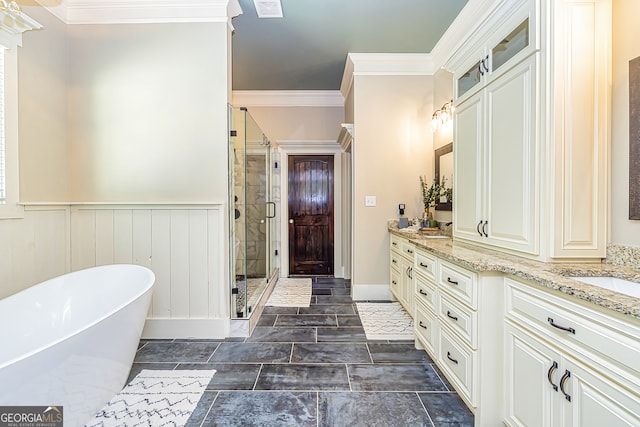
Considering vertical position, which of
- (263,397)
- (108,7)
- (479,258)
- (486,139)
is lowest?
(263,397)

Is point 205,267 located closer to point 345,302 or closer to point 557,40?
point 345,302

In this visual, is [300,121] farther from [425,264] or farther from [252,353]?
[252,353]

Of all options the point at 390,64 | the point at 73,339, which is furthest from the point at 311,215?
the point at 73,339

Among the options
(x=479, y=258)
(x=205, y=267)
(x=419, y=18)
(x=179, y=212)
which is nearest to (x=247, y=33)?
(x=419, y=18)

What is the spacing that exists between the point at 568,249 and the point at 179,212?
255 cm

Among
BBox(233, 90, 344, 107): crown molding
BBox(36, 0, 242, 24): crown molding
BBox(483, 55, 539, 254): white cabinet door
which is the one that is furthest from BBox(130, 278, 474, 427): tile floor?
BBox(233, 90, 344, 107): crown molding

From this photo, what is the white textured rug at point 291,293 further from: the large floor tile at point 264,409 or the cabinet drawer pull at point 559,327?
the cabinet drawer pull at point 559,327

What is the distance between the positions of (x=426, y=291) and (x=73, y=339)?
196cm

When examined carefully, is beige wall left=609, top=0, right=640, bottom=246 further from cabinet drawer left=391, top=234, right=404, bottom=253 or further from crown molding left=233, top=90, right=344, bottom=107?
crown molding left=233, top=90, right=344, bottom=107

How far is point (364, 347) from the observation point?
2.40 m

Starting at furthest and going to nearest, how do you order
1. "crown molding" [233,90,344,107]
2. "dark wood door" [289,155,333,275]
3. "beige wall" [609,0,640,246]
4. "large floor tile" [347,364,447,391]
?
"dark wood door" [289,155,333,275] → "crown molding" [233,90,344,107] → "large floor tile" [347,364,447,391] → "beige wall" [609,0,640,246]

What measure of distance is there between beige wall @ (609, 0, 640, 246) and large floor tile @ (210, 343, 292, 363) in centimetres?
203

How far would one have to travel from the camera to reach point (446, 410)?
1673 mm

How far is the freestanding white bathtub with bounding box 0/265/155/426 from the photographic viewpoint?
1.10 m
